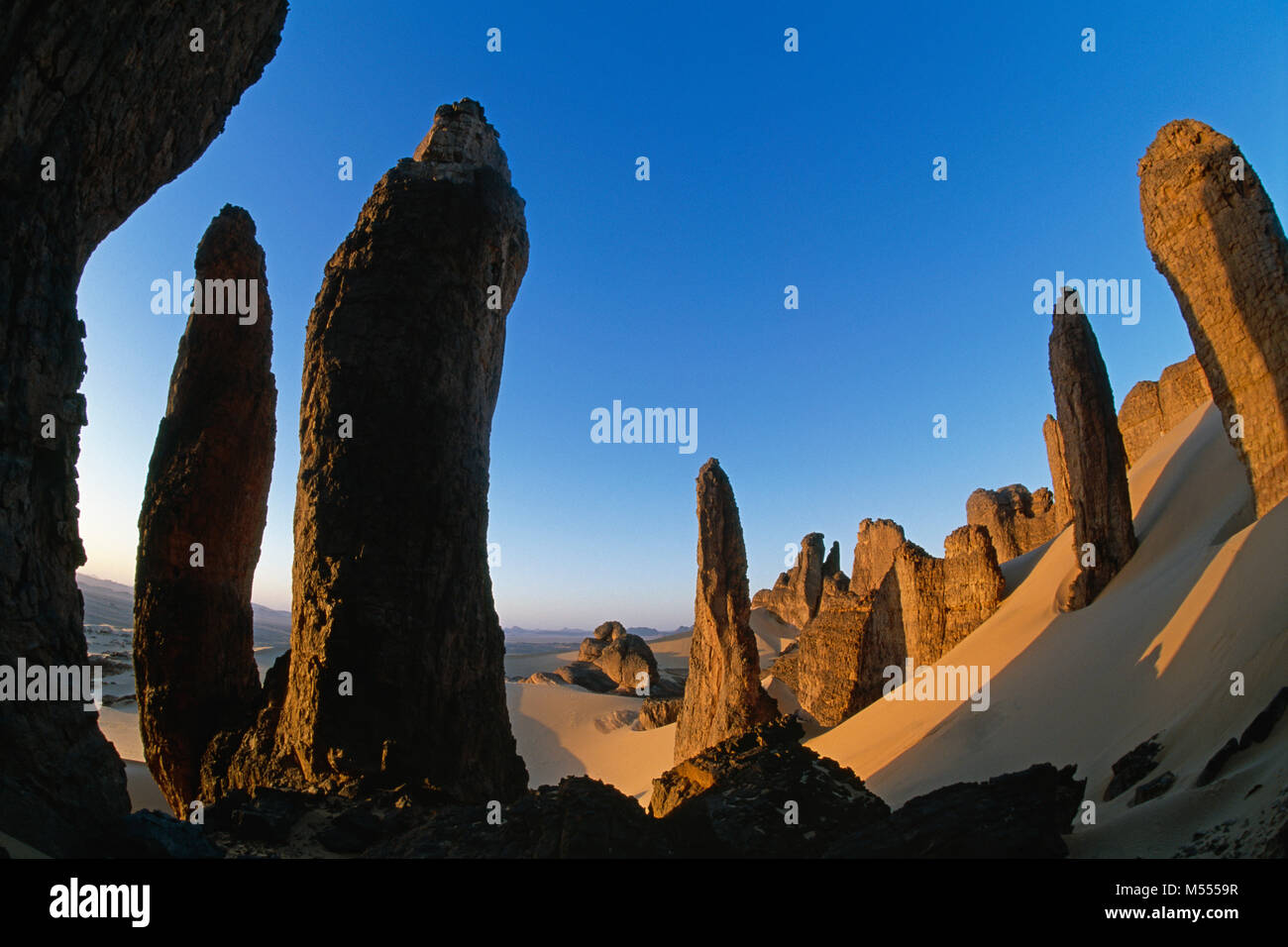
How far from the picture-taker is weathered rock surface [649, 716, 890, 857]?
12.9ft

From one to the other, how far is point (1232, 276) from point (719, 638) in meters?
10.5

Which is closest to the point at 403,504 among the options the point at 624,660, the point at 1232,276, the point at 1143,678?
the point at 1143,678

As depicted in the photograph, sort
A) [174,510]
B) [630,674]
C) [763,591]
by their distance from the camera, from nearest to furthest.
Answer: [174,510]
[630,674]
[763,591]

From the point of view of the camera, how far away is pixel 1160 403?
907 inches

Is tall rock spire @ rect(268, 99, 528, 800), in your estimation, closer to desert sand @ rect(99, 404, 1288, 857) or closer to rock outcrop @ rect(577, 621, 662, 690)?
desert sand @ rect(99, 404, 1288, 857)

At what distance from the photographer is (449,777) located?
5305 millimetres

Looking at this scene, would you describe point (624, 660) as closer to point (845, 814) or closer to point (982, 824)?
point (845, 814)

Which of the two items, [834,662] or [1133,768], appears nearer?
[1133,768]

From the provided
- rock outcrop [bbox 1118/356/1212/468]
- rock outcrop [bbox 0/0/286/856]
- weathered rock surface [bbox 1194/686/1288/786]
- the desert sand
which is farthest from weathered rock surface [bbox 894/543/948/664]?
rock outcrop [bbox 0/0/286/856]

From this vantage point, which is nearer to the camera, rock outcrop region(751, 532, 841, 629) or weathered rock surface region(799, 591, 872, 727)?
weathered rock surface region(799, 591, 872, 727)

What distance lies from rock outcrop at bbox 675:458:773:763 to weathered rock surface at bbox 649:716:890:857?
28.3 ft

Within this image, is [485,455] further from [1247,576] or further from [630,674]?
[630,674]
